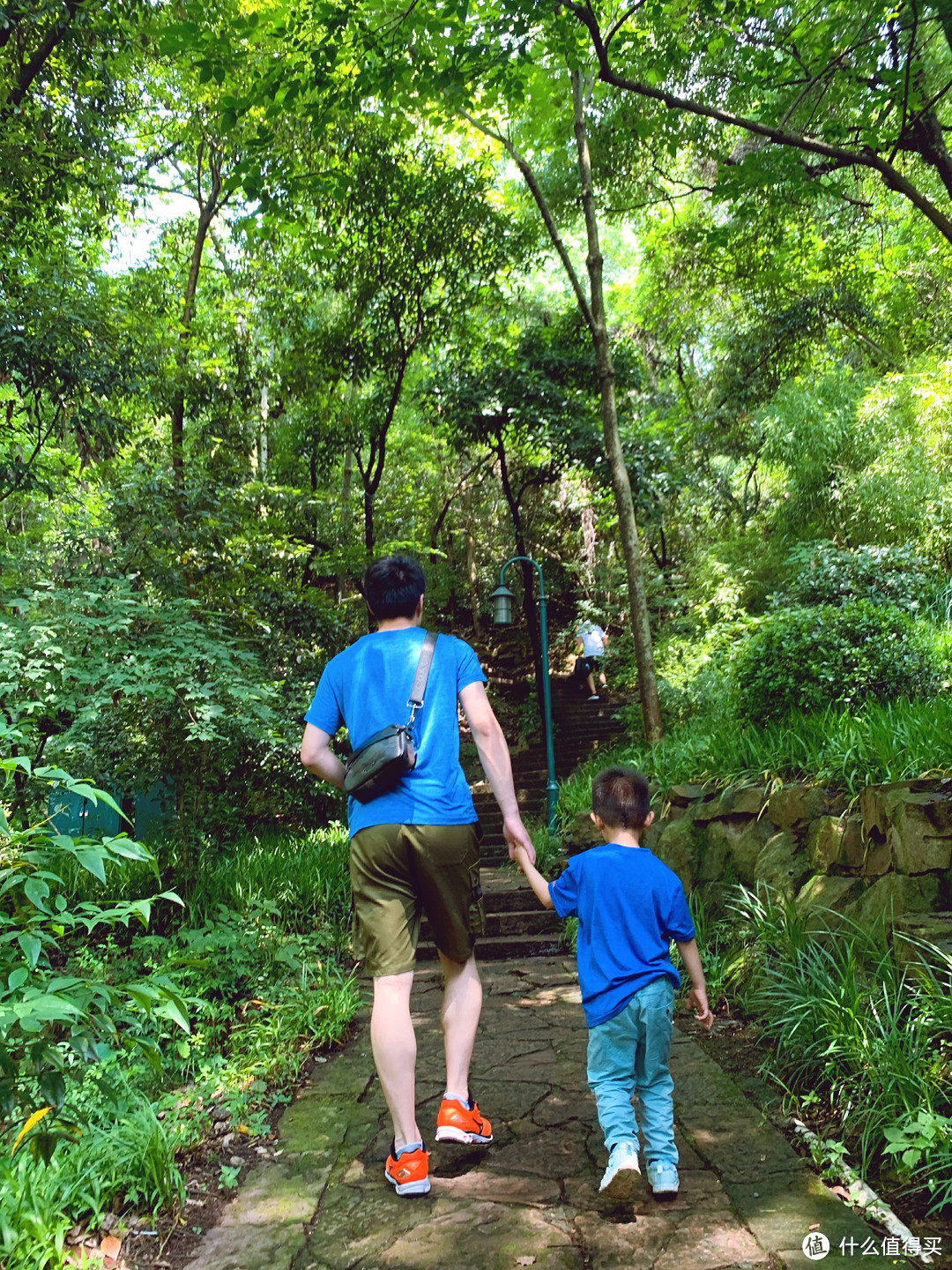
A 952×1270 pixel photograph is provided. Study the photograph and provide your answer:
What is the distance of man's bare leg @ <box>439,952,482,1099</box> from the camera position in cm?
281

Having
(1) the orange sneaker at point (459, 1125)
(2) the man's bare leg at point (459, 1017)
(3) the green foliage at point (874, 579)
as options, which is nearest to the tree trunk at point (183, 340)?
(2) the man's bare leg at point (459, 1017)

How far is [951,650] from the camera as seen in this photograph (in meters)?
5.25

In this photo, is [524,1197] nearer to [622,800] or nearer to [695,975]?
[695,975]

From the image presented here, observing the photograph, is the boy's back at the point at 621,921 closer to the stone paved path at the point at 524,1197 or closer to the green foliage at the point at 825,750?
the stone paved path at the point at 524,1197

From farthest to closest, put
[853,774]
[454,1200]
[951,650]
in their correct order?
[951,650] < [853,774] < [454,1200]

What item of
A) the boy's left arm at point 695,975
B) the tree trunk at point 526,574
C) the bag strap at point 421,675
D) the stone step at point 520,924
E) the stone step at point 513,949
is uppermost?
the tree trunk at point 526,574

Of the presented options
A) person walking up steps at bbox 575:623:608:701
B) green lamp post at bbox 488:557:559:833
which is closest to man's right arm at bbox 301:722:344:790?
green lamp post at bbox 488:557:559:833

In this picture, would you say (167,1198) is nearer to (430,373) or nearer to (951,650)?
(951,650)

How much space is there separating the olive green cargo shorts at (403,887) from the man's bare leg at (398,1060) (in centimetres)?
11

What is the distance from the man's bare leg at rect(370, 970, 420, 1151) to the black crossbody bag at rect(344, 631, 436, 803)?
61cm

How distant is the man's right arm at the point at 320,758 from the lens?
9.55ft

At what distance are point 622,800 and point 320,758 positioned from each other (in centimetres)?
100

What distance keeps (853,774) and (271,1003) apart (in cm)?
308

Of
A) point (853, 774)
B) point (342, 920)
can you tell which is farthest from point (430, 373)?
point (853, 774)
